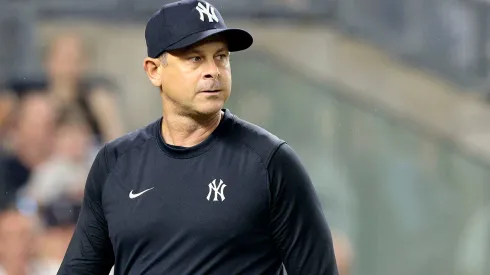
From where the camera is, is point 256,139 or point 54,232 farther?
point 54,232

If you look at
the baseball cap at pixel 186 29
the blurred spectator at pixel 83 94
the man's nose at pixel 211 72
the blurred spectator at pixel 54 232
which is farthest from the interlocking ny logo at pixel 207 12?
the blurred spectator at pixel 83 94

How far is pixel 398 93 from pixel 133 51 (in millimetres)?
1971

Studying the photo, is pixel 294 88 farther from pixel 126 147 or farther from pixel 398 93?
pixel 126 147

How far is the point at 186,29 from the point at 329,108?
489 cm

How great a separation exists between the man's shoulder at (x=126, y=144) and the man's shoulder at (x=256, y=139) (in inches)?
8.9

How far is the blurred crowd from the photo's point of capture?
648cm

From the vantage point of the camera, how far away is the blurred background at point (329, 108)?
6695 millimetres

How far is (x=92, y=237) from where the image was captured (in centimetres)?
269

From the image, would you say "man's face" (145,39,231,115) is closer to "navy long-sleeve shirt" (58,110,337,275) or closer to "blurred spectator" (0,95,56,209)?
"navy long-sleeve shirt" (58,110,337,275)

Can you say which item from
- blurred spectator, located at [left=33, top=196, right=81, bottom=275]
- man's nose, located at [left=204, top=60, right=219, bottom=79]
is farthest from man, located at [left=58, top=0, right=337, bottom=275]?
blurred spectator, located at [left=33, top=196, right=81, bottom=275]

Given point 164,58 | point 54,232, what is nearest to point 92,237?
point 164,58

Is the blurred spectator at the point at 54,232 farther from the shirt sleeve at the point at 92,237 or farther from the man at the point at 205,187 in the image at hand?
the man at the point at 205,187

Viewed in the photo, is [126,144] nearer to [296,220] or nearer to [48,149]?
[296,220]

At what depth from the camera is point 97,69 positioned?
693 cm
